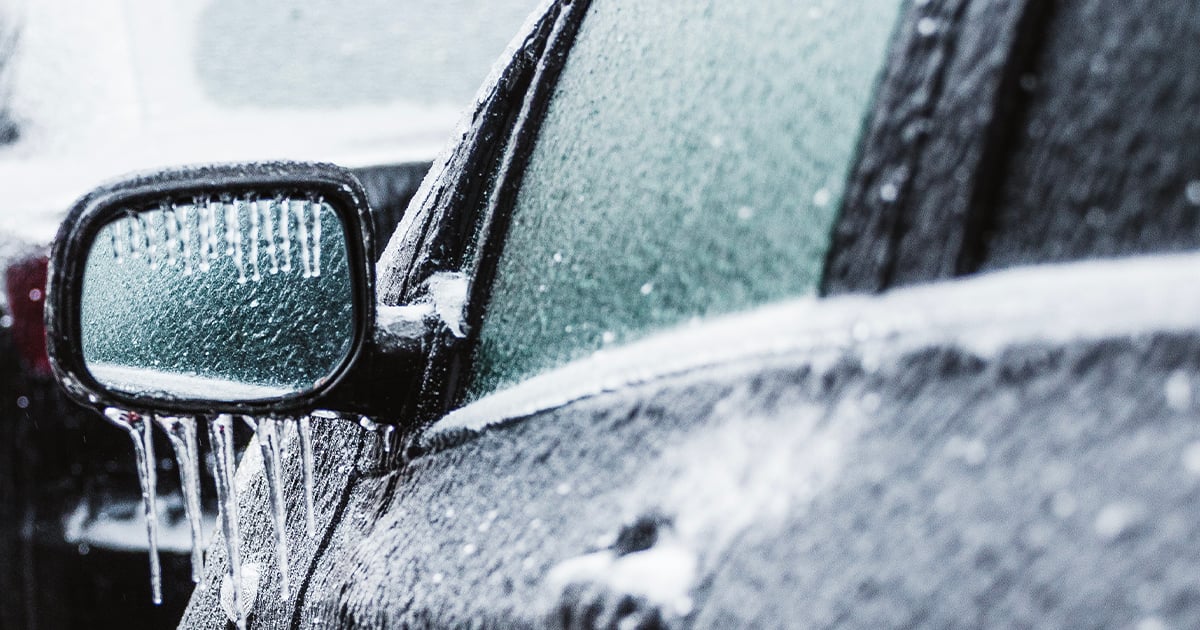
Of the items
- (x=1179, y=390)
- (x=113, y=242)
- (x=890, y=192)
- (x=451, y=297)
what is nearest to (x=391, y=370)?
(x=451, y=297)

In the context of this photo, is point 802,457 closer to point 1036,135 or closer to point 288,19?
point 1036,135

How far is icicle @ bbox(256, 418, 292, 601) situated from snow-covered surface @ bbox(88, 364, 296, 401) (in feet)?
0.13

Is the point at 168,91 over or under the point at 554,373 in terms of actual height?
under

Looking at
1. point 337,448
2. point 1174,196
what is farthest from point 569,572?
point 337,448

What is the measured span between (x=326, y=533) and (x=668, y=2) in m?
0.77

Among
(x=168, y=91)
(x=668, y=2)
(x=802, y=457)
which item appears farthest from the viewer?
(x=168, y=91)

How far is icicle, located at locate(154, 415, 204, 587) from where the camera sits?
5.20 ft

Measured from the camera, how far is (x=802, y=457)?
0.90m

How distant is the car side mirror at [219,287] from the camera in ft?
4.73

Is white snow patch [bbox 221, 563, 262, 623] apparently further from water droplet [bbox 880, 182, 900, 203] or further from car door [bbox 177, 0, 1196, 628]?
water droplet [bbox 880, 182, 900, 203]

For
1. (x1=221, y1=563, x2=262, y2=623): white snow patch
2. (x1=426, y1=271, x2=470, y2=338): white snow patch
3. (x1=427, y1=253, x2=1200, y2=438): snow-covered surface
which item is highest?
(x1=427, y1=253, x2=1200, y2=438): snow-covered surface

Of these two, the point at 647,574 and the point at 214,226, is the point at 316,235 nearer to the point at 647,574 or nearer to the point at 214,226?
the point at 214,226

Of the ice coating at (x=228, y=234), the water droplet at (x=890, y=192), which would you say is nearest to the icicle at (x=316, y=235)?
the ice coating at (x=228, y=234)

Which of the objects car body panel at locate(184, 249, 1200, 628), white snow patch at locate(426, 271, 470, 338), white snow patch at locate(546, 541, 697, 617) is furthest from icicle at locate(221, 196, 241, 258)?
white snow patch at locate(546, 541, 697, 617)
